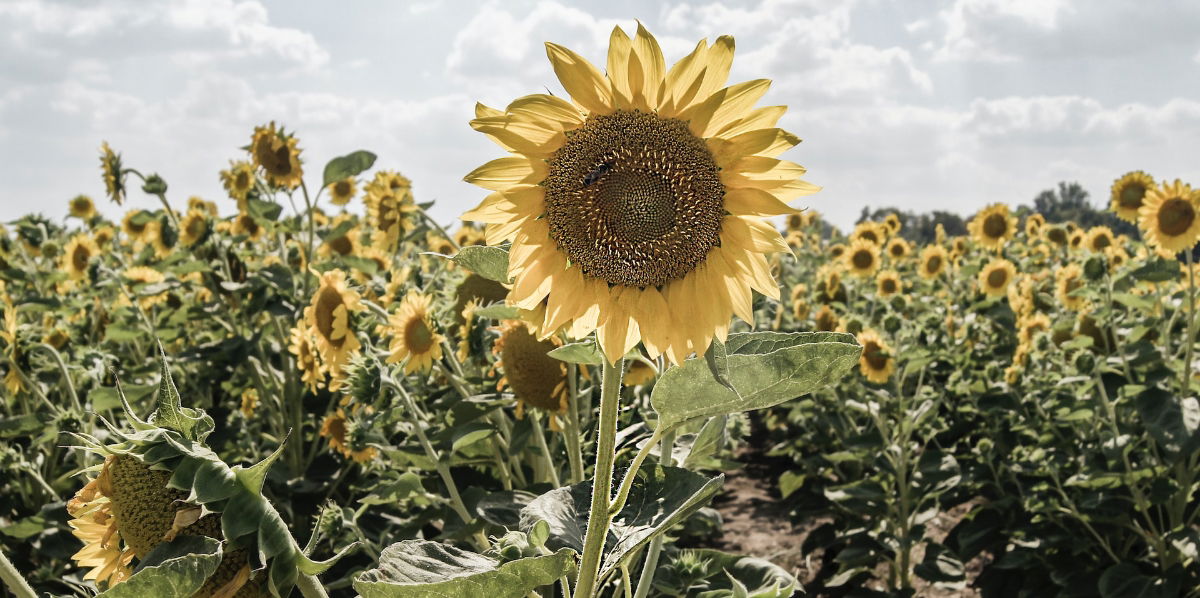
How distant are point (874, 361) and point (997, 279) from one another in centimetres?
221

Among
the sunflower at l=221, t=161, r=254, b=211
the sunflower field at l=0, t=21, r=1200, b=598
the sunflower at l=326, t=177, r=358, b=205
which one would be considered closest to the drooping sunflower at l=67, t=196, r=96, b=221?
the sunflower field at l=0, t=21, r=1200, b=598

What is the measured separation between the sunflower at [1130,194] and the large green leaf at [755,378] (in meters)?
4.77

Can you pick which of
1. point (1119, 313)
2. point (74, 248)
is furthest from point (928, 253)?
point (74, 248)

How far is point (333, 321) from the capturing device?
2627mm

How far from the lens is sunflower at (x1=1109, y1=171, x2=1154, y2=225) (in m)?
4.96

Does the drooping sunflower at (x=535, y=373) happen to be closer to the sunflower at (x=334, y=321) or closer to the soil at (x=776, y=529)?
the sunflower at (x=334, y=321)

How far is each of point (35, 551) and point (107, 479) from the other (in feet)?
9.62

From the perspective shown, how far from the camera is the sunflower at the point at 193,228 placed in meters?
4.19

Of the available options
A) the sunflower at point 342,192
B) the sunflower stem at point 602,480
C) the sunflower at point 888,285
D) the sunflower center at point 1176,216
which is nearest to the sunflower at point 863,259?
the sunflower at point 888,285

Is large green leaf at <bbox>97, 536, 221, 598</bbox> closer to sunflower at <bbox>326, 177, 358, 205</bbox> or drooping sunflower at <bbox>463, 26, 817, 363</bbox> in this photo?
drooping sunflower at <bbox>463, 26, 817, 363</bbox>

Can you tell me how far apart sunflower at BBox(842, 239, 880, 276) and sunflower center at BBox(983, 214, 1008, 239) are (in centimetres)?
96

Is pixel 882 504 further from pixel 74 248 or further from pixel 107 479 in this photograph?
pixel 74 248

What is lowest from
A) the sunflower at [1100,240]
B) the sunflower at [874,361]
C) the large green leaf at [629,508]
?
the sunflower at [874,361]

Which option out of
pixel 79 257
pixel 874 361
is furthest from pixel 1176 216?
pixel 79 257
